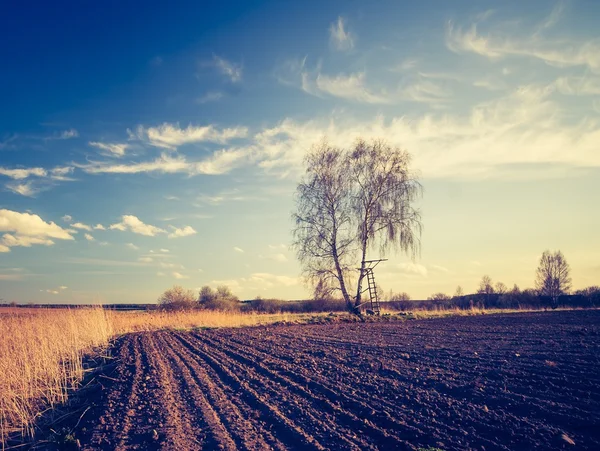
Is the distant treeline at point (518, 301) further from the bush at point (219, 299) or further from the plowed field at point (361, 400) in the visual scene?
the plowed field at point (361, 400)

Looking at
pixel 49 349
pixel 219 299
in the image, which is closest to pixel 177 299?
pixel 219 299

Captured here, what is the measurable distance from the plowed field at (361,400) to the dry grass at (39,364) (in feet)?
3.33

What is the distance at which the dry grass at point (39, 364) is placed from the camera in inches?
274

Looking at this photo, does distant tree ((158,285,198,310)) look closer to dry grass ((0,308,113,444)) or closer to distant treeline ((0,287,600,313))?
distant treeline ((0,287,600,313))

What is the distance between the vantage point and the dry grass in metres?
6.95

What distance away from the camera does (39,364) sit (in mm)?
8664

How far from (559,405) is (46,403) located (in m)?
9.07

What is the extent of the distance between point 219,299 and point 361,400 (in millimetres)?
33309

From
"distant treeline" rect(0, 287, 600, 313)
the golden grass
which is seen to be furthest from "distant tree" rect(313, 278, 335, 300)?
"distant treeline" rect(0, 287, 600, 313)

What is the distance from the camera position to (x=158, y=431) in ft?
16.7

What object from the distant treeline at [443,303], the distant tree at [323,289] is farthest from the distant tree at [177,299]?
the distant tree at [323,289]

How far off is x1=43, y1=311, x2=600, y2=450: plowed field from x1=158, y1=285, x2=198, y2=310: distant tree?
21344 millimetres

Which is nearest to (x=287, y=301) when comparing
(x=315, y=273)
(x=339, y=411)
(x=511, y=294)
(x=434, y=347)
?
(x=315, y=273)

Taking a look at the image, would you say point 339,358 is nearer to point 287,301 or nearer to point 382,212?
point 382,212
